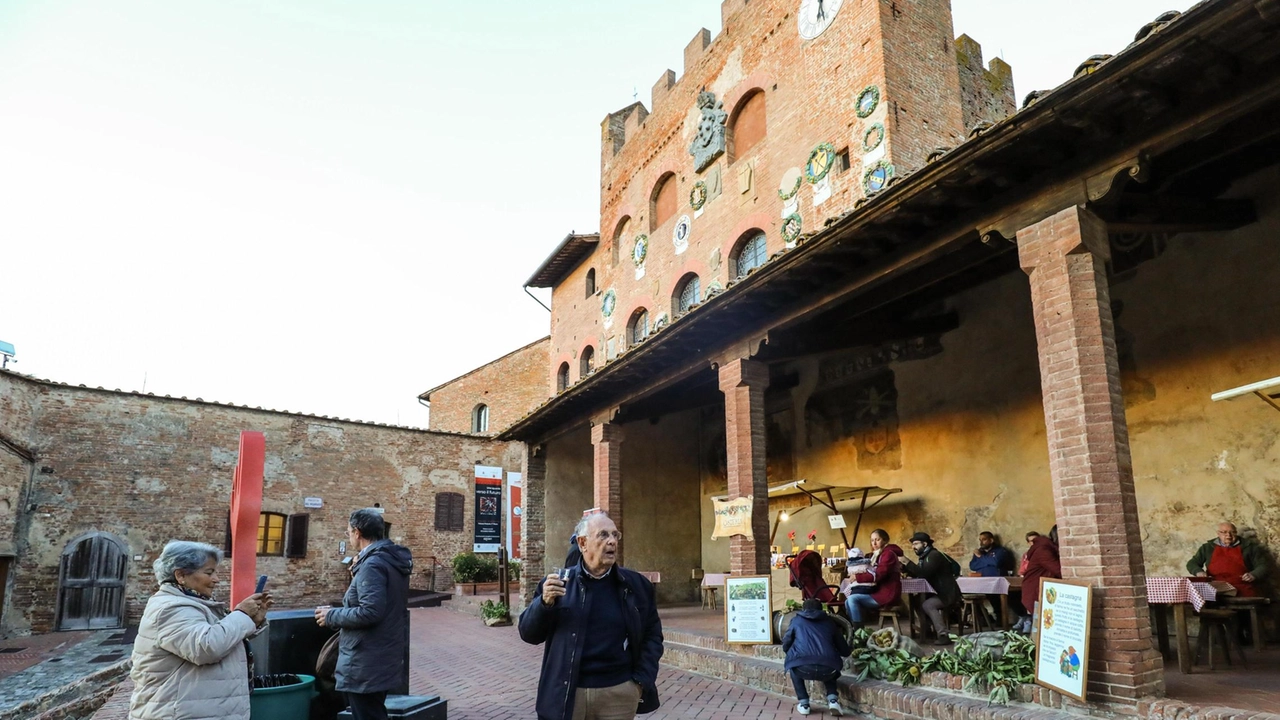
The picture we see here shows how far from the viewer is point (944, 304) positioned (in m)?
11.1

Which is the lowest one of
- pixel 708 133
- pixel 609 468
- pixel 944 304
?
pixel 609 468

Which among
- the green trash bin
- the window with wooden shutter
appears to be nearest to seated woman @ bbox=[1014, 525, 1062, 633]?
the green trash bin

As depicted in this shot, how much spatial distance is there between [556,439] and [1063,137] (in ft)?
40.7

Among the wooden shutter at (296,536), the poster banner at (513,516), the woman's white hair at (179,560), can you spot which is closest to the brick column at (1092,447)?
the woman's white hair at (179,560)

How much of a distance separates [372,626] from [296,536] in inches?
705

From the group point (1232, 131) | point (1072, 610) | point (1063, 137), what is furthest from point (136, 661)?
point (1232, 131)

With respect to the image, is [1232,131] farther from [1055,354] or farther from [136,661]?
[136,661]

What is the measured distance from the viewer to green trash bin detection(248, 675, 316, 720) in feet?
13.4

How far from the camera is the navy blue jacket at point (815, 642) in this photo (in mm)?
6516

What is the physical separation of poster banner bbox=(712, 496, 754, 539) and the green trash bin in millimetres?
5427

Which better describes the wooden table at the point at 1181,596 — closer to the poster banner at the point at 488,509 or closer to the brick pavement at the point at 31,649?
the brick pavement at the point at 31,649

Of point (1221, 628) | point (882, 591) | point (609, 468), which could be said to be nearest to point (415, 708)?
point (882, 591)

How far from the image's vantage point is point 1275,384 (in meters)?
5.40

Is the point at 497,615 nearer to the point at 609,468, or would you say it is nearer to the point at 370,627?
the point at 609,468
